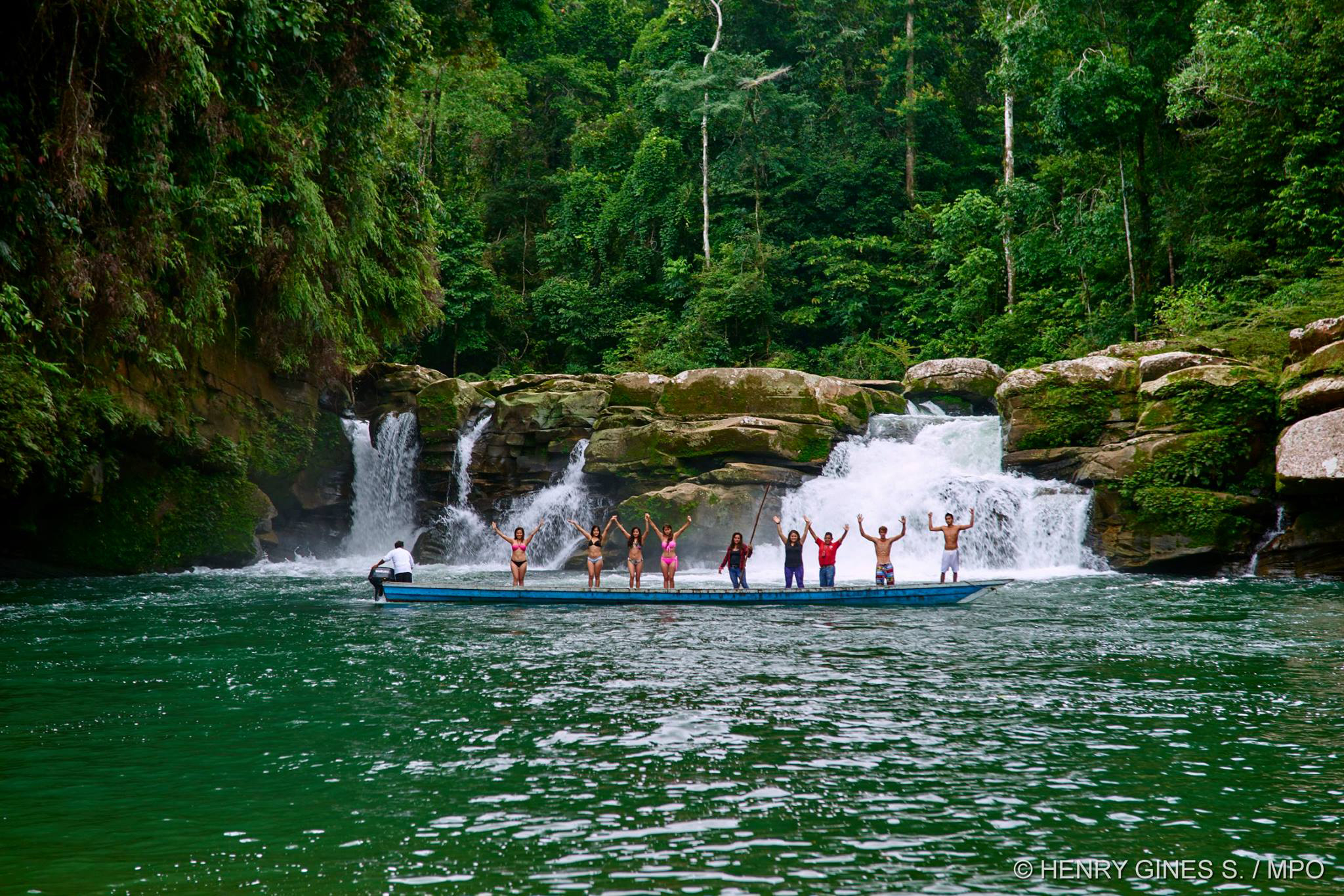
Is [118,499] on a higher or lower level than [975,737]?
higher

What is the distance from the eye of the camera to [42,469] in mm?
18484

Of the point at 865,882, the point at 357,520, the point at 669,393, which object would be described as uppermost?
the point at 669,393

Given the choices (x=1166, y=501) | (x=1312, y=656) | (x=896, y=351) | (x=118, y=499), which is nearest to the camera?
(x=1312, y=656)

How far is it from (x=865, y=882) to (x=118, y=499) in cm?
2058

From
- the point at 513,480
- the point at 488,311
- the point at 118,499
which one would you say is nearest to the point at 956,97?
the point at 488,311

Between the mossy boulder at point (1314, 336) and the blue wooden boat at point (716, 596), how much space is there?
29.6 ft

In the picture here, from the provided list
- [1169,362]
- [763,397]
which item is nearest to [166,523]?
[763,397]

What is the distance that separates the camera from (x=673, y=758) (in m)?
7.72

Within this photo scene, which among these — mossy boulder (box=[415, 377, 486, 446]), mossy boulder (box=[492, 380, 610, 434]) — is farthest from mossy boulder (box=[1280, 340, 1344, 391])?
mossy boulder (box=[415, 377, 486, 446])

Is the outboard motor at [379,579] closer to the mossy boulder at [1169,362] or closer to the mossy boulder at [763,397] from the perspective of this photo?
the mossy boulder at [763,397]

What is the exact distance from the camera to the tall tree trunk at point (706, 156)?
40656 mm

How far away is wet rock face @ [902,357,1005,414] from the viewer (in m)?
28.5

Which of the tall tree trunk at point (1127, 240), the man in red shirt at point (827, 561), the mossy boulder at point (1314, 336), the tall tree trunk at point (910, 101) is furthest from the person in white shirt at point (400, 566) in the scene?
the tall tree trunk at point (910, 101)

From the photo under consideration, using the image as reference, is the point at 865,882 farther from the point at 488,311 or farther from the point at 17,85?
the point at 488,311
